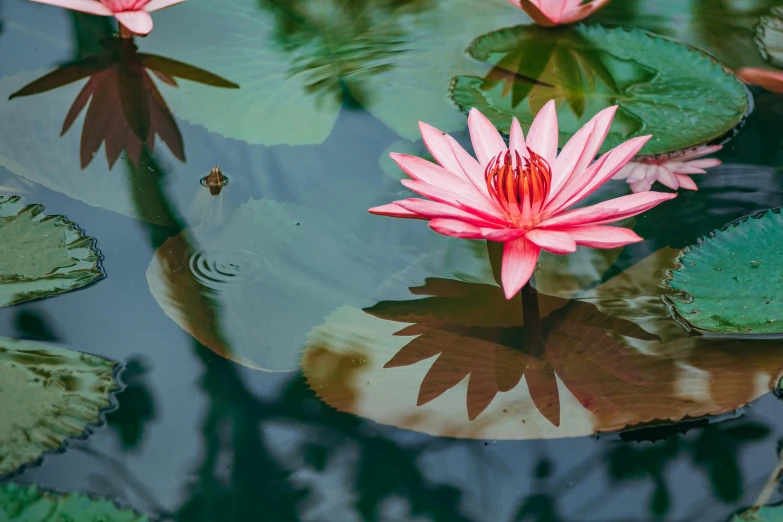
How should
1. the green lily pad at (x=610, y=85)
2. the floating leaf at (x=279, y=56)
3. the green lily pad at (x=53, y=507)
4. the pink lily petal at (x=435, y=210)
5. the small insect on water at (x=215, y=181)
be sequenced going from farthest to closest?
the floating leaf at (x=279, y=56) < the green lily pad at (x=610, y=85) < the small insect on water at (x=215, y=181) < the pink lily petal at (x=435, y=210) < the green lily pad at (x=53, y=507)

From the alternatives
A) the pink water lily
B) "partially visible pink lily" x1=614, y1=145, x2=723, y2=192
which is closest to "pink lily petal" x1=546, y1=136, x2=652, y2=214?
the pink water lily

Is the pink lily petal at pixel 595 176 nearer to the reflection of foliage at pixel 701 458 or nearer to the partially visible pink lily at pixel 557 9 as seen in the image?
the reflection of foliage at pixel 701 458

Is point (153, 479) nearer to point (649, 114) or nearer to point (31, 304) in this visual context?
point (31, 304)

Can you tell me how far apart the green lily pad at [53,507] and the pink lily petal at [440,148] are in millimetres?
1058

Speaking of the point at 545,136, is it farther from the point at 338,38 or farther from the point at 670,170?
the point at 338,38

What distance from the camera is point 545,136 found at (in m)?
1.95

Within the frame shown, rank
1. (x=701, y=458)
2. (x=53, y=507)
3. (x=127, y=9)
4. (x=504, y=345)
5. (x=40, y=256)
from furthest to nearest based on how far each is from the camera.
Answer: (x=127, y=9) < (x=40, y=256) < (x=504, y=345) < (x=701, y=458) < (x=53, y=507)

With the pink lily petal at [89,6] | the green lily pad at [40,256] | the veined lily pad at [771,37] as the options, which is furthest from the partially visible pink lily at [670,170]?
the pink lily petal at [89,6]

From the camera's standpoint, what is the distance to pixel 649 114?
2326 mm

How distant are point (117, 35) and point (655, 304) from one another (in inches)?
84.4

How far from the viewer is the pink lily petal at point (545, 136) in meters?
1.92

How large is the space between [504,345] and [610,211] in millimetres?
389

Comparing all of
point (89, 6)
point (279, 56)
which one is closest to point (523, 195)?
point (279, 56)

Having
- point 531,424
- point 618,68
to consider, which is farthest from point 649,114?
point 531,424
